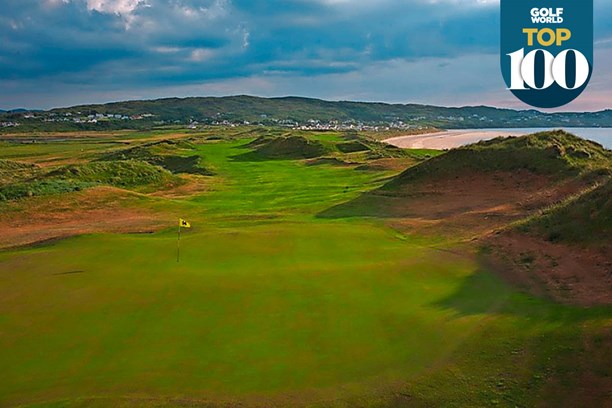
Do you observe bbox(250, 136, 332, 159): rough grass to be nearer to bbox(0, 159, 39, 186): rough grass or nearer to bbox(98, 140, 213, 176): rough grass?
bbox(98, 140, 213, 176): rough grass

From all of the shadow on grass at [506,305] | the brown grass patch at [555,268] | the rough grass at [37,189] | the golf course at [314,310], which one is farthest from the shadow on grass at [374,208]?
the rough grass at [37,189]

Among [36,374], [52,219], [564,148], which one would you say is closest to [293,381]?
[36,374]

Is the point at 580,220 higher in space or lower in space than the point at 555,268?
higher

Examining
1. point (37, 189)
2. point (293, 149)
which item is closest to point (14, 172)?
point (37, 189)

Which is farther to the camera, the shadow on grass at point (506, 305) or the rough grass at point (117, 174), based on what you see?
the rough grass at point (117, 174)

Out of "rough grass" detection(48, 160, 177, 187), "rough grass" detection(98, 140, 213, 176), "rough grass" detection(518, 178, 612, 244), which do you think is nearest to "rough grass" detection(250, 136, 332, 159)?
"rough grass" detection(98, 140, 213, 176)

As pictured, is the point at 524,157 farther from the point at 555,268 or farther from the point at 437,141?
the point at 437,141

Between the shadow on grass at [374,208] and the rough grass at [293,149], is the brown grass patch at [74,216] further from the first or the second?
the rough grass at [293,149]

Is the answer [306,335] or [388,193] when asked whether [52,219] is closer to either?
[388,193]
